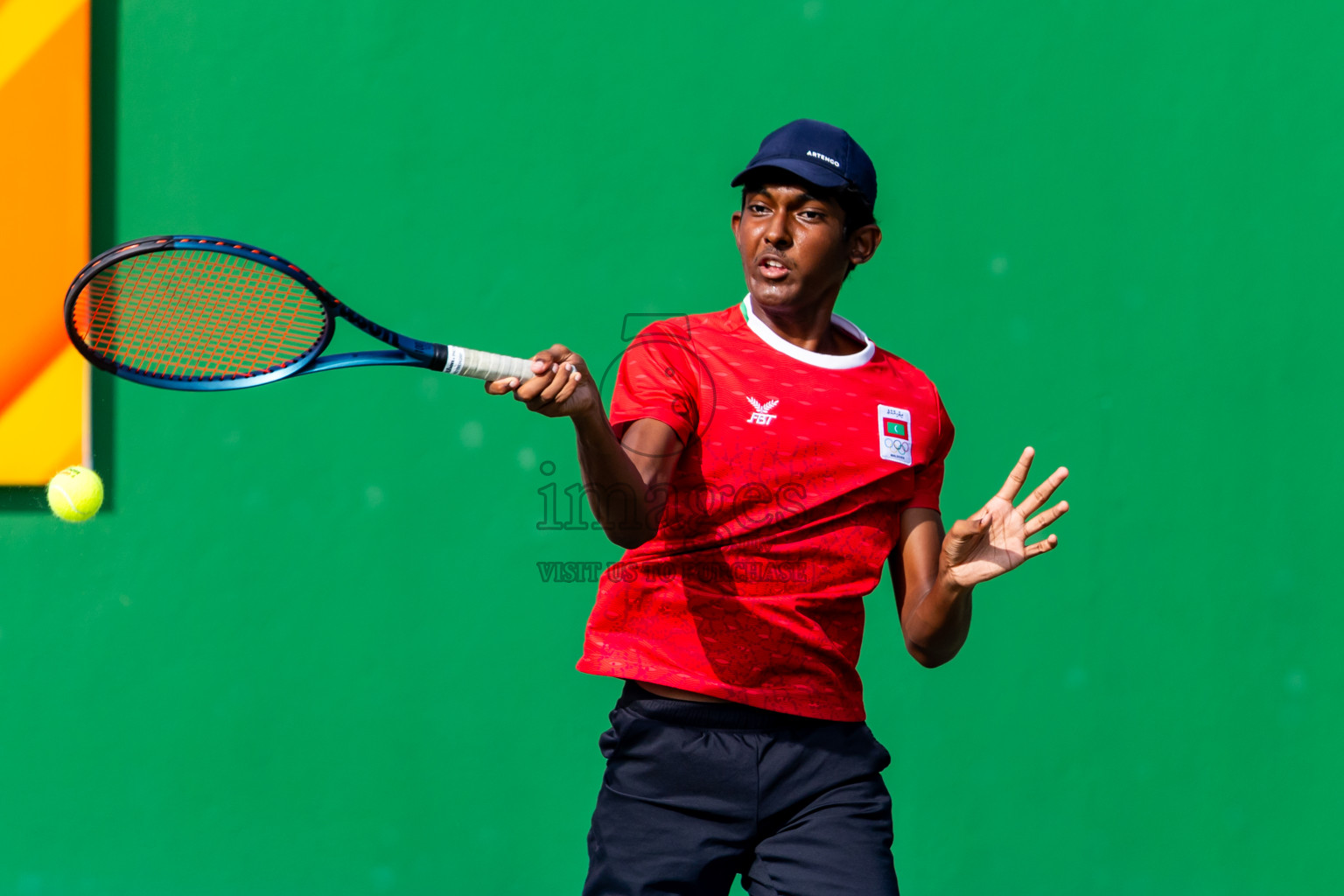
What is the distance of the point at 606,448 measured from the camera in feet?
5.89

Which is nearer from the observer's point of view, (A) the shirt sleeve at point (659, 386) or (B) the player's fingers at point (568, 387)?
(B) the player's fingers at point (568, 387)

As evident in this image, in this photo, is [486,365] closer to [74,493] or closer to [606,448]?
[606,448]

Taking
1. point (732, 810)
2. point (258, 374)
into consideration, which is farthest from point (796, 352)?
point (258, 374)

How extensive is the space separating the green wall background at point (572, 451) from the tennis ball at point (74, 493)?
95 millimetres

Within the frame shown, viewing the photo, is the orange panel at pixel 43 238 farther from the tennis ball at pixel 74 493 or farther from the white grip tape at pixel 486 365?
the white grip tape at pixel 486 365

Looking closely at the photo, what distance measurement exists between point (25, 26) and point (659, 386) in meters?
2.03

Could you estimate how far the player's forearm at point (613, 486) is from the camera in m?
1.78

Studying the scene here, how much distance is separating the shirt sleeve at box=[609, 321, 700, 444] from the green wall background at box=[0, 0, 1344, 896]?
1071 mm

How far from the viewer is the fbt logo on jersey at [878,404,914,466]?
2.14 m

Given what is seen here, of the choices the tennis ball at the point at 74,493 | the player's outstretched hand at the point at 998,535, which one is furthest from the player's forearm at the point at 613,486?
the tennis ball at the point at 74,493

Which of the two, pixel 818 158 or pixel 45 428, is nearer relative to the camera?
pixel 818 158

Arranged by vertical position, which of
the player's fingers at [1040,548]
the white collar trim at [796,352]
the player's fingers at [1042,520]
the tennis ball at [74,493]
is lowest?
the tennis ball at [74,493]

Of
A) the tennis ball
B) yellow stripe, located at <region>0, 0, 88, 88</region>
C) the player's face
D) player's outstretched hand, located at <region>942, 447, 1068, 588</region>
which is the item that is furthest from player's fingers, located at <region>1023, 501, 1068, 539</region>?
yellow stripe, located at <region>0, 0, 88, 88</region>

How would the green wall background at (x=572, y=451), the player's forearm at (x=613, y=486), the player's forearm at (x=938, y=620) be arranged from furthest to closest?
the green wall background at (x=572, y=451) < the player's forearm at (x=938, y=620) < the player's forearm at (x=613, y=486)
